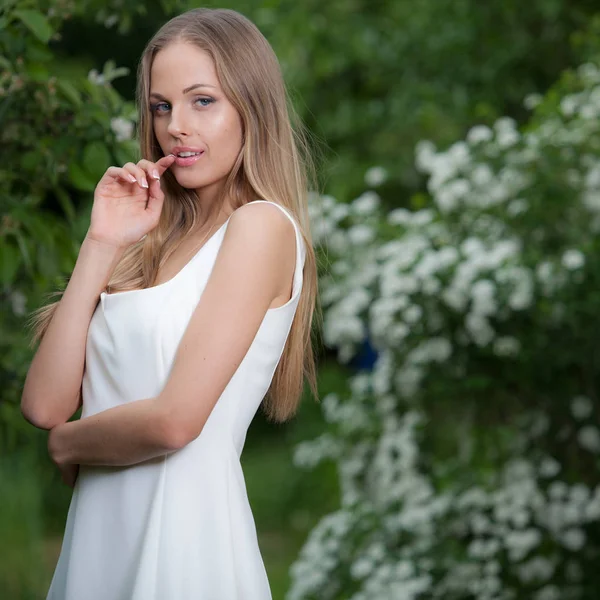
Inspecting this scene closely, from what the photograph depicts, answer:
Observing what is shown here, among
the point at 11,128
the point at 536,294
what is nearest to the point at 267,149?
the point at 11,128

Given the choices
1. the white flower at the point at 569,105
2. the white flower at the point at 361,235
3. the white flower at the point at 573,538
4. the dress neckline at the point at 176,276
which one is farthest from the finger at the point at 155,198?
the white flower at the point at 569,105

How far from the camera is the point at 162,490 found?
1615 millimetres

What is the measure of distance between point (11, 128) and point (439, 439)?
2.58 metres

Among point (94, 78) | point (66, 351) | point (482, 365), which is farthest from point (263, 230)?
point (482, 365)

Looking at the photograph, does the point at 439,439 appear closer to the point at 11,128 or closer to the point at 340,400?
the point at 340,400

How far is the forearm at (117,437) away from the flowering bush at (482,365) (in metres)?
2.16

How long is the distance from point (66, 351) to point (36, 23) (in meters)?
0.83

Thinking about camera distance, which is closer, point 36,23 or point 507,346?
point 36,23

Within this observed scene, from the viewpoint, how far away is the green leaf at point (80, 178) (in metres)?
2.32

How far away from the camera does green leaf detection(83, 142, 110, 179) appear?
7.57 feet

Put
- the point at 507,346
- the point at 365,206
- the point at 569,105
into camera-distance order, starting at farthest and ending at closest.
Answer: the point at 365,206, the point at 569,105, the point at 507,346

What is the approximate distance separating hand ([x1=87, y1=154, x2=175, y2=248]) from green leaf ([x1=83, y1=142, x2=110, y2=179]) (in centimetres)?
58

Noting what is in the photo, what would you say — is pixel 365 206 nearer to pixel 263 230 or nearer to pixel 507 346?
pixel 507 346

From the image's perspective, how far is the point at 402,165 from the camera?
6703 millimetres
